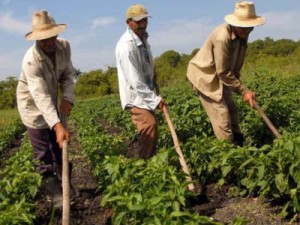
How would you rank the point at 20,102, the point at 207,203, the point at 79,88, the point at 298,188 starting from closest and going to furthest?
the point at 298,188 < the point at 207,203 < the point at 20,102 < the point at 79,88

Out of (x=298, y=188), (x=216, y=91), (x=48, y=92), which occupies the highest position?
(x=48, y=92)

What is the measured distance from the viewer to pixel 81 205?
4.97 m

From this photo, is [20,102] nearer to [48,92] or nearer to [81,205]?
[48,92]

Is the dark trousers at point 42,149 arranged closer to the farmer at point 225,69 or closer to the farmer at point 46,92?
the farmer at point 46,92

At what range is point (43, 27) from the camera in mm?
4301

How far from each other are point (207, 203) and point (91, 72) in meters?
47.1

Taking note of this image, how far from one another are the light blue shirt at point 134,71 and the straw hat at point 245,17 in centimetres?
95

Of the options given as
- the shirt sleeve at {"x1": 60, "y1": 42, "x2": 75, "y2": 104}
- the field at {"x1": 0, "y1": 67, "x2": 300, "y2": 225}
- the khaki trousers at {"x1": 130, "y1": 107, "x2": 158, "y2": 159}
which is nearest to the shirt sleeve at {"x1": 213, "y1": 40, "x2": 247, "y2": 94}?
the field at {"x1": 0, "y1": 67, "x2": 300, "y2": 225}

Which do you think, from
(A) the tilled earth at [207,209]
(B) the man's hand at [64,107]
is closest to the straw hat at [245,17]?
(A) the tilled earth at [207,209]

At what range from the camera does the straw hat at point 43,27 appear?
4238mm

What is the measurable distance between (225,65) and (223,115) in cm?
58

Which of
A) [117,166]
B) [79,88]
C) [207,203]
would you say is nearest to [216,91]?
[207,203]

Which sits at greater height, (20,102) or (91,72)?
(20,102)

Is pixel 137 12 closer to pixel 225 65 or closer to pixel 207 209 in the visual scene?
pixel 225 65
